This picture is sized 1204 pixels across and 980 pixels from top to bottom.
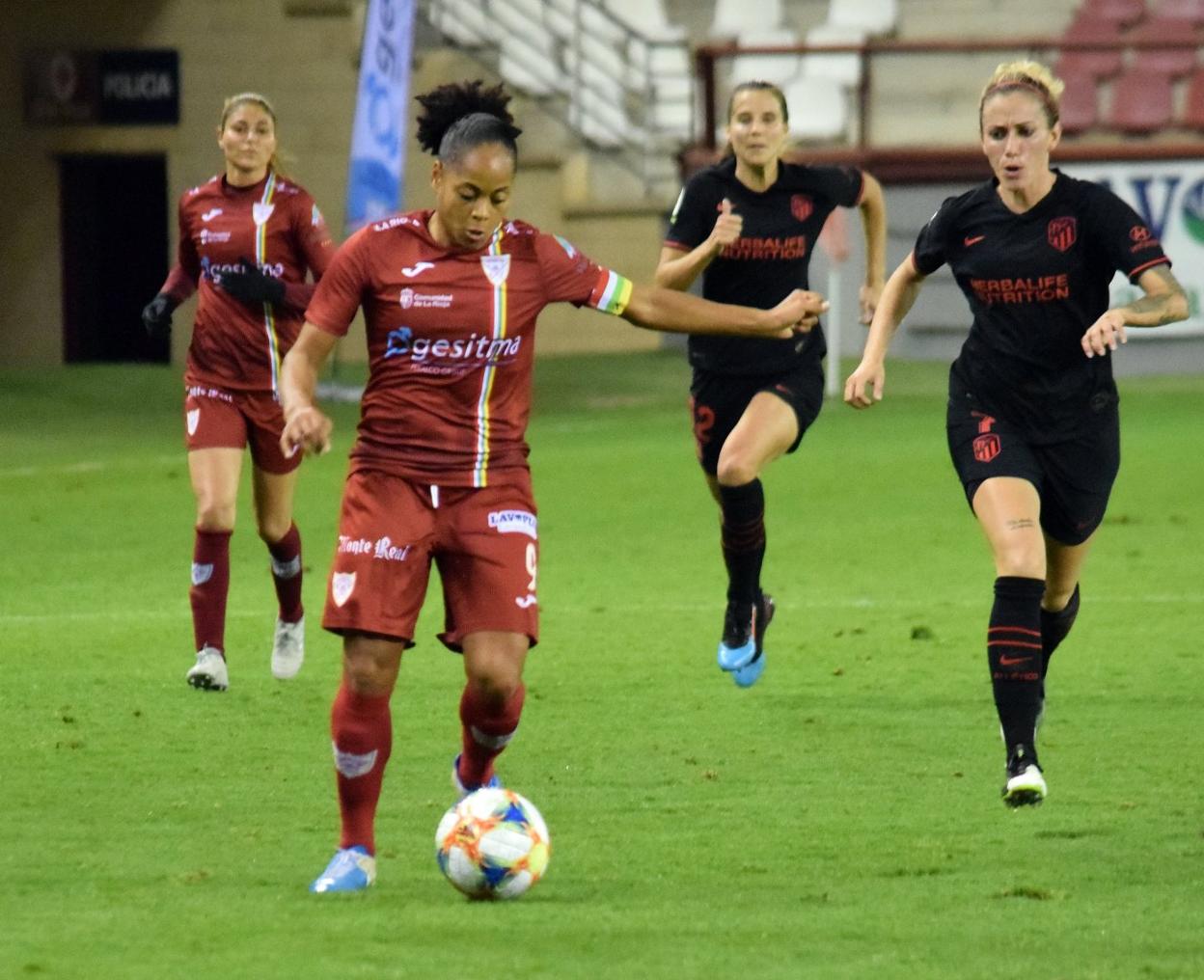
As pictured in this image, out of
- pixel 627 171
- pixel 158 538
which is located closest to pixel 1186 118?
pixel 627 171

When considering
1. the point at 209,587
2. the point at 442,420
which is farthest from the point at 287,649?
A: the point at 442,420

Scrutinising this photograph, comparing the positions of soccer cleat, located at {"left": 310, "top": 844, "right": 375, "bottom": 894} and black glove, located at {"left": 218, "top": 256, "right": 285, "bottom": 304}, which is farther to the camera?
black glove, located at {"left": 218, "top": 256, "right": 285, "bottom": 304}

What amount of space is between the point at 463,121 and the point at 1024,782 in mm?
2441

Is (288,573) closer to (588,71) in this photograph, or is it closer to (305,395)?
(305,395)

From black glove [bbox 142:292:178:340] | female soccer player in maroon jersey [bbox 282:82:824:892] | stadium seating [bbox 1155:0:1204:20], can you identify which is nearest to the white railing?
stadium seating [bbox 1155:0:1204:20]

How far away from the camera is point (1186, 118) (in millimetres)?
26234

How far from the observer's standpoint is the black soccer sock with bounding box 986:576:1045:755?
23.6 ft

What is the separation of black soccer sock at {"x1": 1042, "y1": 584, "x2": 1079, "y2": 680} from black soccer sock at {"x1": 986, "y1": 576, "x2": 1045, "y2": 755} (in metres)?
0.96

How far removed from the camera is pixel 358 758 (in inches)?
246

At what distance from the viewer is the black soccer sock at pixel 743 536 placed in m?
9.84

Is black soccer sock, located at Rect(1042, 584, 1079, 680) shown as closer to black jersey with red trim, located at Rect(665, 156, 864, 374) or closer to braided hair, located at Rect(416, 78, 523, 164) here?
black jersey with red trim, located at Rect(665, 156, 864, 374)

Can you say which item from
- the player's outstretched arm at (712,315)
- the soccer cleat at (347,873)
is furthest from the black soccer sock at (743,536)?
the soccer cleat at (347,873)

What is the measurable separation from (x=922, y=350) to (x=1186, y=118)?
3769 mm

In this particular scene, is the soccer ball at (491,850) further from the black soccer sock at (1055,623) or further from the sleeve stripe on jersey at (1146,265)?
the black soccer sock at (1055,623)
